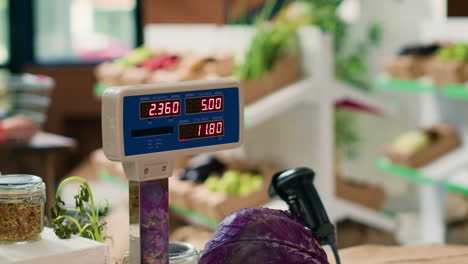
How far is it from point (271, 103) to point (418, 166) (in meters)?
1.13

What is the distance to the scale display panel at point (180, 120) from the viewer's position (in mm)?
1204

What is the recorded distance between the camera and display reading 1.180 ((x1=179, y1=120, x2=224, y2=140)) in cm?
127

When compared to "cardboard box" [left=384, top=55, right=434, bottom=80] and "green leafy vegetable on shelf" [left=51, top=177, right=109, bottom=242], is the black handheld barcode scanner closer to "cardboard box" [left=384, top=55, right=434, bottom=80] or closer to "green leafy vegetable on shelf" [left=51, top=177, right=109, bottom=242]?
"green leafy vegetable on shelf" [left=51, top=177, right=109, bottom=242]

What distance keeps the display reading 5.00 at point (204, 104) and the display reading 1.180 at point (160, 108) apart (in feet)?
0.08

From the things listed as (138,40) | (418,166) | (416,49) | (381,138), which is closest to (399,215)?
(381,138)

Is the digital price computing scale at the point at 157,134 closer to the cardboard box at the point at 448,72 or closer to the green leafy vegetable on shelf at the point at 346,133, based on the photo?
the cardboard box at the point at 448,72

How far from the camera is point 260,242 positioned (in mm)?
1300

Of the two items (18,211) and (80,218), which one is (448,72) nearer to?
(80,218)

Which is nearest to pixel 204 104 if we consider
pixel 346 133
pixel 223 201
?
pixel 223 201

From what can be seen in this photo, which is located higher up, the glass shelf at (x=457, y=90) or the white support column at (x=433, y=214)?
A: the glass shelf at (x=457, y=90)

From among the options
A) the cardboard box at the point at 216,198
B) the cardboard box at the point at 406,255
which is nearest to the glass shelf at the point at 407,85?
the cardboard box at the point at 216,198

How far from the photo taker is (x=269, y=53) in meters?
3.97

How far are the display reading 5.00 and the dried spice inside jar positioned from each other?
12.4 inches

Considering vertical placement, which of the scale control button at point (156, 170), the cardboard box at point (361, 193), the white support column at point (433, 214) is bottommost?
the white support column at point (433, 214)
